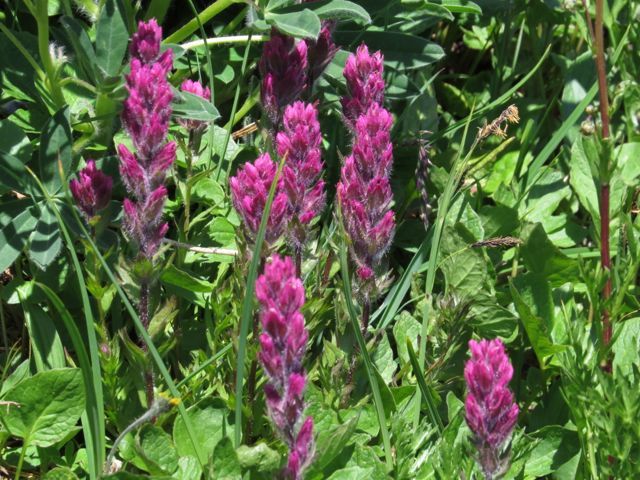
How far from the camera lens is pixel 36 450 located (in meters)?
2.54

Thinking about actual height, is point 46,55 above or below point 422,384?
above

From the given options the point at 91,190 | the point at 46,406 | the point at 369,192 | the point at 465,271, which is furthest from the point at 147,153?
the point at 465,271

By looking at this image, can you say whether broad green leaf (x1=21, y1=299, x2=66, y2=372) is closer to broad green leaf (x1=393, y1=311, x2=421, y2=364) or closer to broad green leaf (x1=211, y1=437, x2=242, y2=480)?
broad green leaf (x1=211, y1=437, x2=242, y2=480)

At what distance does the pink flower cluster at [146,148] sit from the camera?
206cm

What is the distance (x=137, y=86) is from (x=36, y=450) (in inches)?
43.3

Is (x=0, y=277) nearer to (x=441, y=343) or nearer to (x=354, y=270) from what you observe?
(x=354, y=270)

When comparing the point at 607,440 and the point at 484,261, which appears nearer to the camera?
the point at 607,440

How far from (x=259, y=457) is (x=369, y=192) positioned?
2.18 ft

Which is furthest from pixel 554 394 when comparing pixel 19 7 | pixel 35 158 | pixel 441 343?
pixel 19 7

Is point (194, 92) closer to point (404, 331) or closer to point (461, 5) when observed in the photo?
point (404, 331)

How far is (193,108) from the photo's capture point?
97.7 inches

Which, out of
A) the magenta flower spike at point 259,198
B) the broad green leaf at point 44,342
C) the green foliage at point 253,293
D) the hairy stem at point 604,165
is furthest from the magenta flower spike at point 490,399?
the broad green leaf at point 44,342

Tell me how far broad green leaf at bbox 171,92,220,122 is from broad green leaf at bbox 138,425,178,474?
2.66 ft

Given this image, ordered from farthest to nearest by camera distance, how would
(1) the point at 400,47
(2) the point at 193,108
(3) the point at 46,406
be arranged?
(1) the point at 400,47 → (2) the point at 193,108 → (3) the point at 46,406
